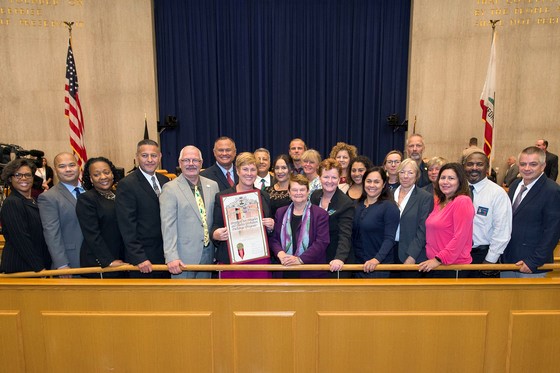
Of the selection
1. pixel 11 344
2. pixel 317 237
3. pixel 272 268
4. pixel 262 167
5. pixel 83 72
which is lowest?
pixel 11 344

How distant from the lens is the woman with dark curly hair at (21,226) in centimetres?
311

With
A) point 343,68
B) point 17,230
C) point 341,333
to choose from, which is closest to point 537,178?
point 341,333

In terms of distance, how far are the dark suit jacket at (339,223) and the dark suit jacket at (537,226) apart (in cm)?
141

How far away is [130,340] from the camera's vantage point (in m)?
2.93

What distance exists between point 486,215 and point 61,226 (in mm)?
3612

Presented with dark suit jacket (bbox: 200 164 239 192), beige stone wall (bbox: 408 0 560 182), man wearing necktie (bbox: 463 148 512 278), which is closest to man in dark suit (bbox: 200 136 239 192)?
dark suit jacket (bbox: 200 164 239 192)

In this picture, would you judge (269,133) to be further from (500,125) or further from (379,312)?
(379,312)

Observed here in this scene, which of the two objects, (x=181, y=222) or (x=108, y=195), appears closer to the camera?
(x=181, y=222)

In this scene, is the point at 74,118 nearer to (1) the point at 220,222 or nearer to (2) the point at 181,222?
(2) the point at 181,222

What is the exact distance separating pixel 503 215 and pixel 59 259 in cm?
372

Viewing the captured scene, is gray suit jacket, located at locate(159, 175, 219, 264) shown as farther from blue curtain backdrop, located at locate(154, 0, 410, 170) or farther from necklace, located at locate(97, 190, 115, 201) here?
blue curtain backdrop, located at locate(154, 0, 410, 170)

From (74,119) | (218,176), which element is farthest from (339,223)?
(74,119)

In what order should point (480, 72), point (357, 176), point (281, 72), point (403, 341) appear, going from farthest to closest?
point (281, 72) < point (480, 72) < point (357, 176) < point (403, 341)

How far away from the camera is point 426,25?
1036 cm
